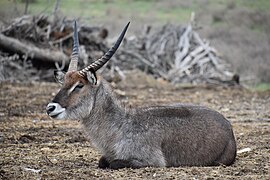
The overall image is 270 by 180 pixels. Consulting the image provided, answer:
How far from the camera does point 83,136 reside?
9.88m

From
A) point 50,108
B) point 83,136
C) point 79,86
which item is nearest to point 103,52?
point 83,136

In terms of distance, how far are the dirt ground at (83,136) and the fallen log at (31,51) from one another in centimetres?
72

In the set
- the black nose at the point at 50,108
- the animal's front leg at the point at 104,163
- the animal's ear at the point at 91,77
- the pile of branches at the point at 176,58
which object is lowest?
the pile of branches at the point at 176,58

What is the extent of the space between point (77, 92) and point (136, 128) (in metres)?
0.76

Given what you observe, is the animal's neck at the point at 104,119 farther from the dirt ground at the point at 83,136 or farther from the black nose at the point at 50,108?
the black nose at the point at 50,108

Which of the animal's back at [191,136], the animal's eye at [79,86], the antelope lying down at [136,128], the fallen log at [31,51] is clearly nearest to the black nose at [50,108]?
the antelope lying down at [136,128]

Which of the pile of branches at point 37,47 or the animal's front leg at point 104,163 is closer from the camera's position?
the animal's front leg at point 104,163

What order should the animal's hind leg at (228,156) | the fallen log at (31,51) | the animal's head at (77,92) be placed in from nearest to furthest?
1. the animal's head at (77,92)
2. the animal's hind leg at (228,156)
3. the fallen log at (31,51)

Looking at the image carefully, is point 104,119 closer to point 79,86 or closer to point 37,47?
point 79,86

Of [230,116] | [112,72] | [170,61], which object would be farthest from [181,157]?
[170,61]

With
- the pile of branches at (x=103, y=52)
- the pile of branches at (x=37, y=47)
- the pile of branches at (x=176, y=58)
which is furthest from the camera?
the pile of branches at (x=176, y=58)

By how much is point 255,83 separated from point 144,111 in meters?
14.4

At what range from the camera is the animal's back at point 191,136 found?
7.48 meters

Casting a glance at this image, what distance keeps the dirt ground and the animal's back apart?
0.25m
